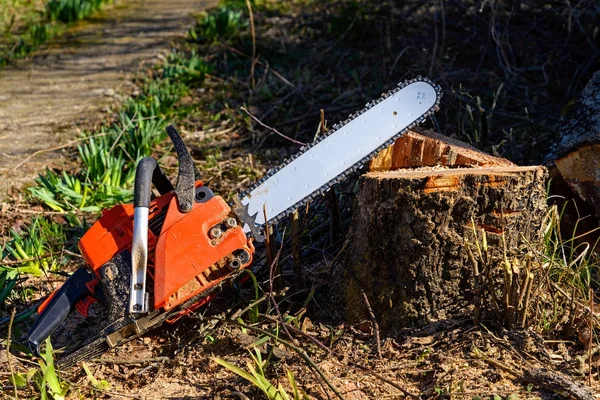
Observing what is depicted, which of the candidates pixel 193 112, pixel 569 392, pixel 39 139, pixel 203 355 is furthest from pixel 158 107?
pixel 569 392

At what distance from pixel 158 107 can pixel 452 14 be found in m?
2.76

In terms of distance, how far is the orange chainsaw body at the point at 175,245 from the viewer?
2.62m

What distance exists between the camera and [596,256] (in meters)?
3.10

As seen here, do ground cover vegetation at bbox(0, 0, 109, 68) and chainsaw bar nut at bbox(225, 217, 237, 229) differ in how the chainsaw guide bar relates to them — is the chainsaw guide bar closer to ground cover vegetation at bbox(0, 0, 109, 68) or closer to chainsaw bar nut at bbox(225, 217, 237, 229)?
chainsaw bar nut at bbox(225, 217, 237, 229)

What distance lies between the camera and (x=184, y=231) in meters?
2.62

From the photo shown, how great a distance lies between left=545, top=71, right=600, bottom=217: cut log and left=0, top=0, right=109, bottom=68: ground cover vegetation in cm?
505

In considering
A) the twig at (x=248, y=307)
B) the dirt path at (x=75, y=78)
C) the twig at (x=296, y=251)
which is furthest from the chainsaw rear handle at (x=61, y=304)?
the dirt path at (x=75, y=78)

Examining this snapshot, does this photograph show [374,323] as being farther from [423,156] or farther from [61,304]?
[61,304]

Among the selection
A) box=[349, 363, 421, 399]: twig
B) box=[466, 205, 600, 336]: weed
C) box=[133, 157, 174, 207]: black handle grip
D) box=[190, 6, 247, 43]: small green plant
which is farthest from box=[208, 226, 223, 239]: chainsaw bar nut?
box=[190, 6, 247, 43]: small green plant

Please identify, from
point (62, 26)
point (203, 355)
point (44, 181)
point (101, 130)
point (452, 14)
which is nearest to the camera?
point (203, 355)

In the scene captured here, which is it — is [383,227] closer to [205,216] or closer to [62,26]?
[205,216]

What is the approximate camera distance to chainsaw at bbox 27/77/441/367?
262 cm

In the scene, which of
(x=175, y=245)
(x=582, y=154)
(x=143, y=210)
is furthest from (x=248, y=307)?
(x=582, y=154)

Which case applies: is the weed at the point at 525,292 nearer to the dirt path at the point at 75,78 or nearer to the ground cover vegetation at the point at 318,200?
the ground cover vegetation at the point at 318,200
